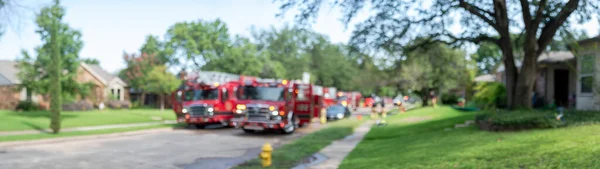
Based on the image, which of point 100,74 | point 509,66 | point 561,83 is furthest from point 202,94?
point 100,74

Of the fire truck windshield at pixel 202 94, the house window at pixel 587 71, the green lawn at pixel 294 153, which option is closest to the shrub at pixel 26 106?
the fire truck windshield at pixel 202 94

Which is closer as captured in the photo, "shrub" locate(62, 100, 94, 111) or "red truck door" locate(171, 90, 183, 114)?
"red truck door" locate(171, 90, 183, 114)

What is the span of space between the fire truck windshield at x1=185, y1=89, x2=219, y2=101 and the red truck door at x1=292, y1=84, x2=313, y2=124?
4175mm

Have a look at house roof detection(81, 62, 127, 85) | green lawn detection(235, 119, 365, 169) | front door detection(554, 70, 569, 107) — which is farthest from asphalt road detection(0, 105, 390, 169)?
house roof detection(81, 62, 127, 85)

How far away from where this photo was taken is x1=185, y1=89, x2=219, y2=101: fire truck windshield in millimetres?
24672

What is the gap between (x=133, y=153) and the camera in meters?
13.9

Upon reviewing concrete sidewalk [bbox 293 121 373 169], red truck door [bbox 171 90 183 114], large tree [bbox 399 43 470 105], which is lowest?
concrete sidewalk [bbox 293 121 373 169]

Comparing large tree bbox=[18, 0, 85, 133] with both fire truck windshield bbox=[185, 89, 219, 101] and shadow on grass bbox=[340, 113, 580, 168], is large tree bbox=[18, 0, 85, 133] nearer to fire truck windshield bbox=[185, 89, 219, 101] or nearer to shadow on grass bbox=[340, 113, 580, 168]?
fire truck windshield bbox=[185, 89, 219, 101]

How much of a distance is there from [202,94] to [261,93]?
424cm

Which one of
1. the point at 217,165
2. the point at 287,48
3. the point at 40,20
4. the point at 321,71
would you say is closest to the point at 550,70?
the point at 217,165

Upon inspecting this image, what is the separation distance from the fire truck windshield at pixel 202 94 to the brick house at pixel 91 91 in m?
8.02

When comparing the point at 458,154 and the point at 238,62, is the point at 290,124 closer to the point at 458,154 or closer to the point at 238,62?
the point at 458,154

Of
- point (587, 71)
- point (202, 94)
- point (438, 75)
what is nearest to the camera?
point (587, 71)

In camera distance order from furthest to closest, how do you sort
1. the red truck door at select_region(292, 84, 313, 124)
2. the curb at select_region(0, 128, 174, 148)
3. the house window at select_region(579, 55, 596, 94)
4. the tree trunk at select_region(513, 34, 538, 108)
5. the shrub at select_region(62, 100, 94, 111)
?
the shrub at select_region(62, 100, 94, 111)
the red truck door at select_region(292, 84, 313, 124)
the tree trunk at select_region(513, 34, 538, 108)
the curb at select_region(0, 128, 174, 148)
the house window at select_region(579, 55, 596, 94)
